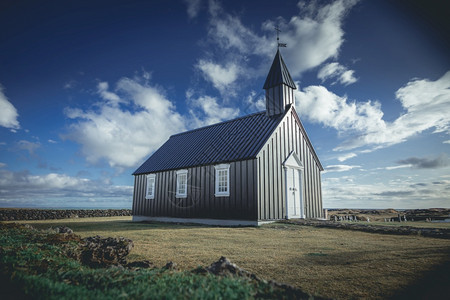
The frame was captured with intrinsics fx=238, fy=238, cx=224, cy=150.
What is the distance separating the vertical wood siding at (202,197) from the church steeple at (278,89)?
16.4 ft

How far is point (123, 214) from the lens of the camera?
3027cm

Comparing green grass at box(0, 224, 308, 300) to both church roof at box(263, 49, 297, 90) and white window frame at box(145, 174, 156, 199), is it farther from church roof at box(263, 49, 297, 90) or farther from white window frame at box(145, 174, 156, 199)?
white window frame at box(145, 174, 156, 199)

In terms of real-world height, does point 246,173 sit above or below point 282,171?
below

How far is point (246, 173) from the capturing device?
42.5ft

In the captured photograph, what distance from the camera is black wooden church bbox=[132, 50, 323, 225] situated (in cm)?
1295

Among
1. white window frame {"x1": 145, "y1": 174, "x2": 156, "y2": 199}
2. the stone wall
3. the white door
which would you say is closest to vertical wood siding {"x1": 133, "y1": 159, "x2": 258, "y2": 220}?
white window frame {"x1": 145, "y1": 174, "x2": 156, "y2": 199}

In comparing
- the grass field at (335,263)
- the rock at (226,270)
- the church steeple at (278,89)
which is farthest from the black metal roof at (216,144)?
the rock at (226,270)

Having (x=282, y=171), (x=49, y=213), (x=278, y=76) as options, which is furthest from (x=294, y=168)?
(x=49, y=213)

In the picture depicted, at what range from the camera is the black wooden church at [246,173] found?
13.0 meters

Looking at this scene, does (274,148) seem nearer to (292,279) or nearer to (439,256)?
(439,256)

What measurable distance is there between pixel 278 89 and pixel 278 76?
926 millimetres

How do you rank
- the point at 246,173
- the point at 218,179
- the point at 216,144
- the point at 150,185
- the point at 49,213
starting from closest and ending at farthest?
the point at 246,173, the point at 218,179, the point at 216,144, the point at 150,185, the point at 49,213

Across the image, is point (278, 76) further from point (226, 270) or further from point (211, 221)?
point (226, 270)

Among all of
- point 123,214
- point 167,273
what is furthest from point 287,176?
point 123,214
